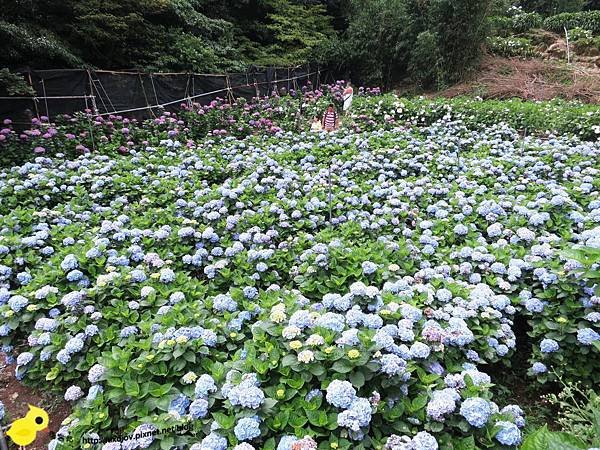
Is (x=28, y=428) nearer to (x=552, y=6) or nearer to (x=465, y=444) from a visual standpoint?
(x=465, y=444)

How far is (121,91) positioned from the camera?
26.2ft

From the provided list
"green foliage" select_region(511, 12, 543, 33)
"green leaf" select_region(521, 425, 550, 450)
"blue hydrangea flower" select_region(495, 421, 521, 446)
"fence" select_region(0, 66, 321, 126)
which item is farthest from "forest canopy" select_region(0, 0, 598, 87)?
"green leaf" select_region(521, 425, 550, 450)

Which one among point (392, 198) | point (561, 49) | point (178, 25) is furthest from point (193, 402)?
point (561, 49)

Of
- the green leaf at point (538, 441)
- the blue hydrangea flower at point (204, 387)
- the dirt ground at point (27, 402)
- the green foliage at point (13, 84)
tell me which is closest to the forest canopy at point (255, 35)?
the green foliage at point (13, 84)

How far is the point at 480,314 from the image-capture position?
87.5 inches

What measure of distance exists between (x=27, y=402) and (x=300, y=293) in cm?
166

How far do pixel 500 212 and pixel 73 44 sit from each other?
948 cm

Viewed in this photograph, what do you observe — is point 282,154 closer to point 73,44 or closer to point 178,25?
point 73,44

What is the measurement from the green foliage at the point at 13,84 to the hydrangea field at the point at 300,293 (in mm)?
2045

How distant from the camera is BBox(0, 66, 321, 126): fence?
6.71 meters

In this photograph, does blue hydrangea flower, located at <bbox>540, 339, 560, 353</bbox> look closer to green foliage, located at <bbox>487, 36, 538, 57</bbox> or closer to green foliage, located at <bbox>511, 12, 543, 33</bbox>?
green foliage, located at <bbox>487, 36, 538, 57</bbox>

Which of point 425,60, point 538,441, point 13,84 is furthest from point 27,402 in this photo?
point 425,60

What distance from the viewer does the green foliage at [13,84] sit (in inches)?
235

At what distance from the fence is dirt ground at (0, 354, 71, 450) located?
5.08 m
